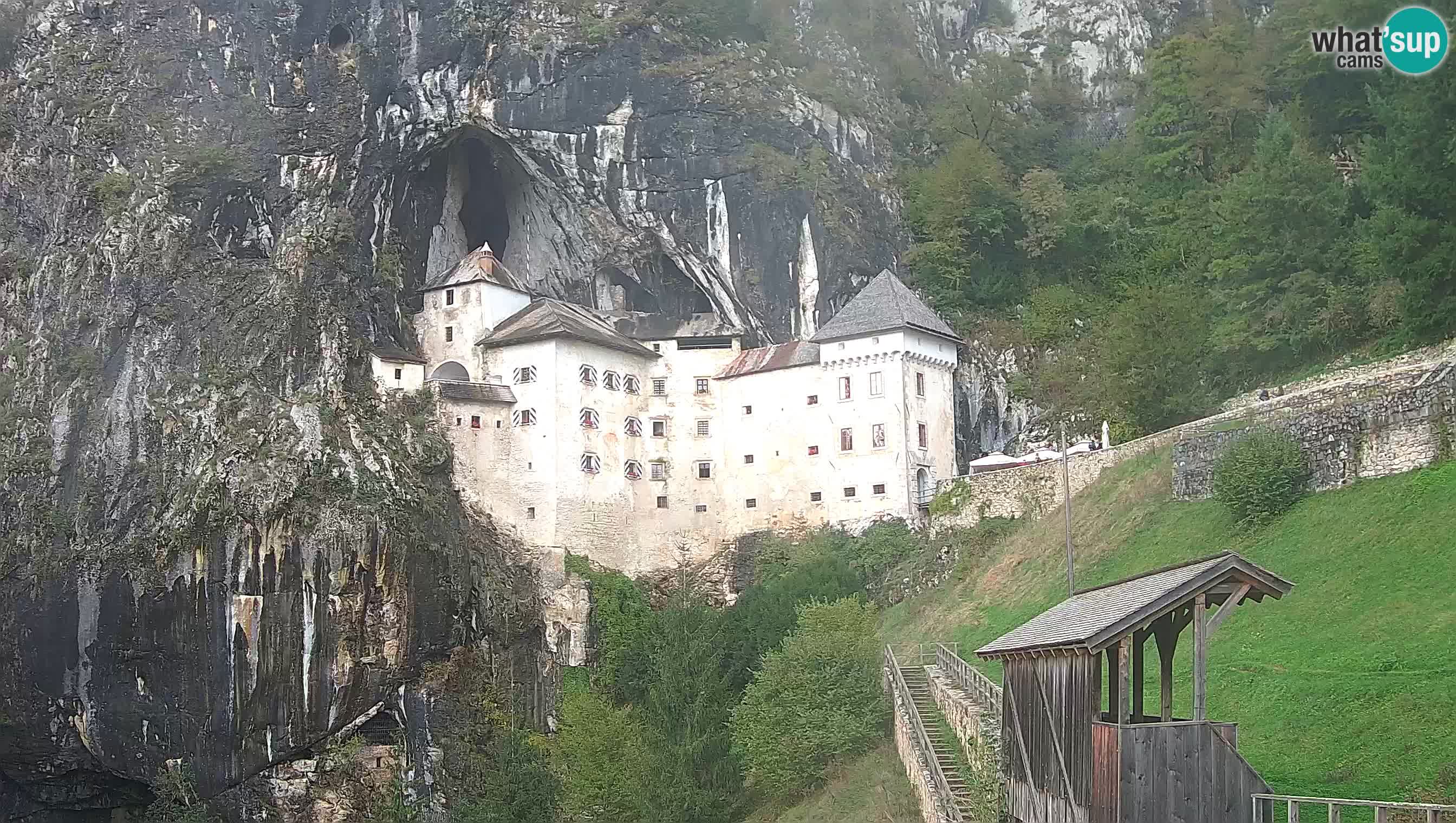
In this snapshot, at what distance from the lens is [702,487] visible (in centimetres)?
5681

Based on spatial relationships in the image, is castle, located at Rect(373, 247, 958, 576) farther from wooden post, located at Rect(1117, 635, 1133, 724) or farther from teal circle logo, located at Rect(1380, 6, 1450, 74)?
wooden post, located at Rect(1117, 635, 1133, 724)

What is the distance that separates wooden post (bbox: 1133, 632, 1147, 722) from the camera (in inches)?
829

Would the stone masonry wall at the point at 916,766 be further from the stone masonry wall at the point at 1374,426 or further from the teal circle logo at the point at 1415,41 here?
the teal circle logo at the point at 1415,41

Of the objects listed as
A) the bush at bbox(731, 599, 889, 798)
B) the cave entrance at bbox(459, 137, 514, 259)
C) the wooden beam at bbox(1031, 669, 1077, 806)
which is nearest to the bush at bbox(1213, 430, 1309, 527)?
the bush at bbox(731, 599, 889, 798)

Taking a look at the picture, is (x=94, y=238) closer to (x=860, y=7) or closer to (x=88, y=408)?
(x=88, y=408)

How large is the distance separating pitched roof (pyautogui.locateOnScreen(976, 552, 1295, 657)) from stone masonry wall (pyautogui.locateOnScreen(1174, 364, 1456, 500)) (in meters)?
13.3

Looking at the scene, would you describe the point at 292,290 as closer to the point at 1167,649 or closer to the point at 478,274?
the point at 478,274

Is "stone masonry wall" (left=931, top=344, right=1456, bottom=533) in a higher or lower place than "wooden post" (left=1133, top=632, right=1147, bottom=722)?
higher

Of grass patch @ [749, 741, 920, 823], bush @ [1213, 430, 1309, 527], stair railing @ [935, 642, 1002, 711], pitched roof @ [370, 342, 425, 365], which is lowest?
grass patch @ [749, 741, 920, 823]

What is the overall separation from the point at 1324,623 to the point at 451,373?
36.0 meters

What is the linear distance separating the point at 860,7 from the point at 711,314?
19.1 meters

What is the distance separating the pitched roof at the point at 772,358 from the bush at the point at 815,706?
16780 mm

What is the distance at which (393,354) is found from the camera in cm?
5550

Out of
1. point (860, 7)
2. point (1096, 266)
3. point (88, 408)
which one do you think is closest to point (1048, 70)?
point (860, 7)
